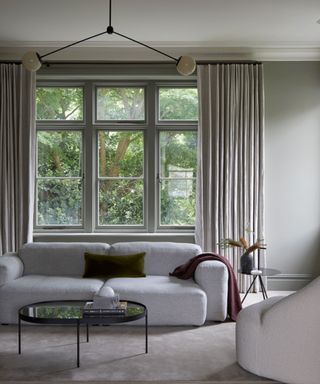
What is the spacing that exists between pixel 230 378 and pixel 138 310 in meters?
0.91

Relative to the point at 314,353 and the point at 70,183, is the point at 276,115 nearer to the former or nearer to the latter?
the point at 70,183

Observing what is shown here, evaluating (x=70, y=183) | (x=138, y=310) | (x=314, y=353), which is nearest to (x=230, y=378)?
(x=314, y=353)

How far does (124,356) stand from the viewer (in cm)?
405

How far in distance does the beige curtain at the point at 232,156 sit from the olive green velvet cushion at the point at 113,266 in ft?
4.30

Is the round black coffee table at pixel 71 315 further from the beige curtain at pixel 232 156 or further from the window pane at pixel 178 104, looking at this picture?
the window pane at pixel 178 104

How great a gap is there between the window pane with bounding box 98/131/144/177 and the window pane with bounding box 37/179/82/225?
16.2 inches

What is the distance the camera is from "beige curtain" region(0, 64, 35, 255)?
6.58 metres

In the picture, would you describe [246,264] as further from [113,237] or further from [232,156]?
[113,237]

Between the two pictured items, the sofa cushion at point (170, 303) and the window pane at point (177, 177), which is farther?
the window pane at point (177, 177)

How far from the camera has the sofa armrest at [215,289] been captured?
201 inches

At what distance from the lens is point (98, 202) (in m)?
6.96

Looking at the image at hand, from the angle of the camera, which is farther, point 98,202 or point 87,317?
point 98,202

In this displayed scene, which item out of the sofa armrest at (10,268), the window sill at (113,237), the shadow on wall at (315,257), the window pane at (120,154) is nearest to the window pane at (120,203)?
the window pane at (120,154)

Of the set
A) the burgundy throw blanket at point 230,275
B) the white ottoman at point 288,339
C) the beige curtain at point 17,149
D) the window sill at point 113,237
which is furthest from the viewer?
the window sill at point 113,237
